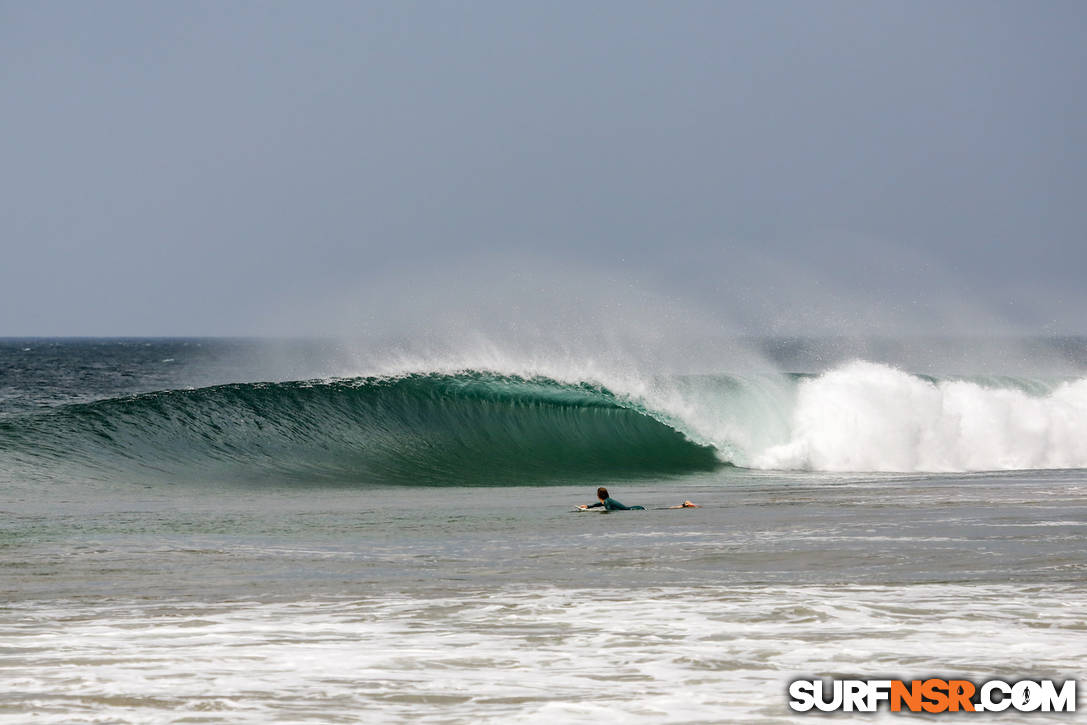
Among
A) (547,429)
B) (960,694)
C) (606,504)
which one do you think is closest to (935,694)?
(960,694)

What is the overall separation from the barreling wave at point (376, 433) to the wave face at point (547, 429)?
5cm

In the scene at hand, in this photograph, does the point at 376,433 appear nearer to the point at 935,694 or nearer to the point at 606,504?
the point at 606,504

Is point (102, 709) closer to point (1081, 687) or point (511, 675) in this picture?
point (511, 675)

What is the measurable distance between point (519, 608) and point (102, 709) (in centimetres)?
320

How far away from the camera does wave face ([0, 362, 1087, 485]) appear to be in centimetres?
2191

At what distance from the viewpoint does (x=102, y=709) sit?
6.25m

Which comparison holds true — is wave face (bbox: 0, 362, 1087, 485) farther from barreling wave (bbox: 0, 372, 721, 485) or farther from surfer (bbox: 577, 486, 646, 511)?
surfer (bbox: 577, 486, 646, 511)

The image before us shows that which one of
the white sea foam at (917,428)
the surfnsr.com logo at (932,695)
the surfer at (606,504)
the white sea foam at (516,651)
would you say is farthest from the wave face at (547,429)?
the surfnsr.com logo at (932,695)

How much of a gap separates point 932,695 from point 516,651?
7.83 feet

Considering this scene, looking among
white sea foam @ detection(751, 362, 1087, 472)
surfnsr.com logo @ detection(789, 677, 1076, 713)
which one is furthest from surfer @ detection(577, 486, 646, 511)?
white sea foam @ detection(751, 362, 1087, 472)

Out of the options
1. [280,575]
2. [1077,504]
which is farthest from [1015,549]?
[280,575]

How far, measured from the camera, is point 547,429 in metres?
25.9

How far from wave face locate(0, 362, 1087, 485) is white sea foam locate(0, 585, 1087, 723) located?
1197 cm

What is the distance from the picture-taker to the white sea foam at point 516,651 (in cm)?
631
